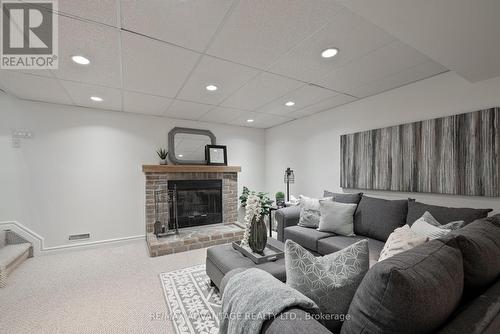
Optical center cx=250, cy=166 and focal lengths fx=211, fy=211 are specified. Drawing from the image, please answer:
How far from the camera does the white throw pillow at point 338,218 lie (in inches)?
104

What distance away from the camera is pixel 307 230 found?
2865mm

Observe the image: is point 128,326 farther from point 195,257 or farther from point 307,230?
point 307,230

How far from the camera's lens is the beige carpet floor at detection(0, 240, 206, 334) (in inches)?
69.5

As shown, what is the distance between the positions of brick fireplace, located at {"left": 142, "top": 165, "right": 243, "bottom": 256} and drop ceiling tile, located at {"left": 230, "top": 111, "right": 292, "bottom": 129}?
3.31ft

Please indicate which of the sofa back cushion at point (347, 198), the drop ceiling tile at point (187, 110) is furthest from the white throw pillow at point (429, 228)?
the drop ceiling tile at point (187, 110)

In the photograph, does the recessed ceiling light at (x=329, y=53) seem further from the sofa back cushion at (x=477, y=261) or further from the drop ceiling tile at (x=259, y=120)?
the drop ceiling tile at (x=259, y=120)

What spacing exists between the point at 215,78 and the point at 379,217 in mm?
2522

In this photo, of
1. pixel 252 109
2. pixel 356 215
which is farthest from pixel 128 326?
pixel 252 109

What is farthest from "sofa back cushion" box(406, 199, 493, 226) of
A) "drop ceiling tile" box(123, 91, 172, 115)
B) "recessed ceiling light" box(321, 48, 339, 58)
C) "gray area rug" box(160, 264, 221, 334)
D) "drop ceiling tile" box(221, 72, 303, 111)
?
"drop ceiling tile" box(123, 91, 172, 115)

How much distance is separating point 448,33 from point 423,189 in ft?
5.68

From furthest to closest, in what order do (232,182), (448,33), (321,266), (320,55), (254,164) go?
1. (254,164)
2. (232,182)
3. (320,55)
4. (448,33)
5. (321,266)

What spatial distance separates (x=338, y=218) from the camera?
268cm

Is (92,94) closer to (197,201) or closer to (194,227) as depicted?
(197,201)

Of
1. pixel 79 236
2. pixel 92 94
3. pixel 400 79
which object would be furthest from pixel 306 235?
pixel 79 236
